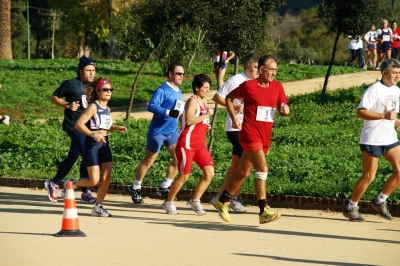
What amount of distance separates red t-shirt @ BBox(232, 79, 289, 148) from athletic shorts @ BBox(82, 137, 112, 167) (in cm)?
177

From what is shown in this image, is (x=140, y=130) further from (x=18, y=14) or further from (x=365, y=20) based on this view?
(x=18, y=14)

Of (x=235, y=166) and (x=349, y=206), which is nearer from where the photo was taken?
(x=349, y=206)

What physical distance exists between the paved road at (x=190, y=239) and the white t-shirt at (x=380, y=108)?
103cm

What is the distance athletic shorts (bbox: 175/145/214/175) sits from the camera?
11078mm

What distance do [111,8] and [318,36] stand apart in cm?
3564

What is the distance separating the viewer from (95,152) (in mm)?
10852

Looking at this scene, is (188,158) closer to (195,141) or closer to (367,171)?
(195,141)

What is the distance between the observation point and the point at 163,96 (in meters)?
12.1

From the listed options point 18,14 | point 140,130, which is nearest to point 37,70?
point 140,130

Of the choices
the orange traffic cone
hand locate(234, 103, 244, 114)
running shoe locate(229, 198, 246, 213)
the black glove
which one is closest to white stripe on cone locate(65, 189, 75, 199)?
the orange traffic cone

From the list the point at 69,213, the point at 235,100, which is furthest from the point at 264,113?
the point at 69,213

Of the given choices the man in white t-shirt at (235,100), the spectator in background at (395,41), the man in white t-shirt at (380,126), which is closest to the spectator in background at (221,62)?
the man in white t-shirt at (235,100)

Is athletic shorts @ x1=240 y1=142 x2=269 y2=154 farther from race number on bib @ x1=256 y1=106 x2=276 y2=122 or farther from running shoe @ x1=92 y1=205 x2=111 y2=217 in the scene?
running shoe @ x1=92 y1=205 x2=111 y2=217

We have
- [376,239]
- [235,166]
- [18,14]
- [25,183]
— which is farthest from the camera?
[18,14]
